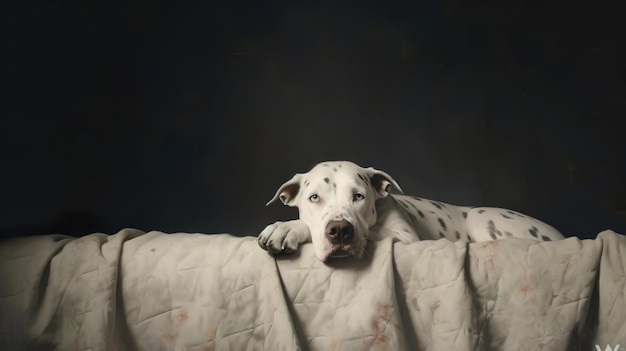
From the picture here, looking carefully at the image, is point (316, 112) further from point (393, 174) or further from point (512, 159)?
point (512, 159)

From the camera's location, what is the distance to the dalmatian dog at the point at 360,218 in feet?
9.54

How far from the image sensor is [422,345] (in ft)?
9.30

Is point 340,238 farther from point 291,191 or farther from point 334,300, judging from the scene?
point 291,191

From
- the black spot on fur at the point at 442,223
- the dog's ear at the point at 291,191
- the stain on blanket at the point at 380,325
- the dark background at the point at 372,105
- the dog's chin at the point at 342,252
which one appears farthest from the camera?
the dark background at the point at 372,105

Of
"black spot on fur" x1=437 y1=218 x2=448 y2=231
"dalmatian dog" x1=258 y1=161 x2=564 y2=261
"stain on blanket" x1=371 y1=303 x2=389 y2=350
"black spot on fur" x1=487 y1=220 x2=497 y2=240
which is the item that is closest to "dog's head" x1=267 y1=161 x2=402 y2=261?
"dalmatian dog" x1=258 y1=161 x2=564 y2=261

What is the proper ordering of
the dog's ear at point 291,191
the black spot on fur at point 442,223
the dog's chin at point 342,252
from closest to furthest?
the dog's chin at point 342,252 → the dog's ear at point 291,191 → the black spot on fur at point 442,223

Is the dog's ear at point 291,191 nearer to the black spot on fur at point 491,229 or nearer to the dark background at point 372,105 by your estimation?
the dark background at point 372,105

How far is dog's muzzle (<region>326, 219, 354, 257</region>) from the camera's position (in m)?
2.86

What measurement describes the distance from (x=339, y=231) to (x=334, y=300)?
299 millimetres

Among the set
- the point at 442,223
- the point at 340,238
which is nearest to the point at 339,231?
the point at 340,238

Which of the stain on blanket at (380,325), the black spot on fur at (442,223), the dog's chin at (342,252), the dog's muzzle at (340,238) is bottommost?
the stain on blanket at (380,325)

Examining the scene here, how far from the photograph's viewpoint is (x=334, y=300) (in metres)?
2.84

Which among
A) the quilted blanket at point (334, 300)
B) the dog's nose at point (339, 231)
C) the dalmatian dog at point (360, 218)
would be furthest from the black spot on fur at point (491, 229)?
the dog's nose at point (339, 231)

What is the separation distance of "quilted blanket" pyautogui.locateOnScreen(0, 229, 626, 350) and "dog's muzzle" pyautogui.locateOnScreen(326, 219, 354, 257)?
0.07 m
